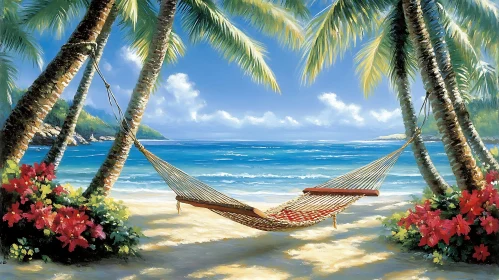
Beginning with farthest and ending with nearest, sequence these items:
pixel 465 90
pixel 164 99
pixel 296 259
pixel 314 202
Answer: pixel 164 99 < pixel 465 90 < pixel 314 202 < pixel 296 259

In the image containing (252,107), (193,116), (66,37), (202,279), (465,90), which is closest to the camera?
(202,279)

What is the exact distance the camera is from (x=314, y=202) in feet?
9.35

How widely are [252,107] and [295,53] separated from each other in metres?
2.26

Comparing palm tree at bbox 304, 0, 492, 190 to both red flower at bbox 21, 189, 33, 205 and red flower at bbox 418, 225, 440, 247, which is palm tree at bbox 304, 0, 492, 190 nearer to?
red flower at bbox 418, 225, 440, 247

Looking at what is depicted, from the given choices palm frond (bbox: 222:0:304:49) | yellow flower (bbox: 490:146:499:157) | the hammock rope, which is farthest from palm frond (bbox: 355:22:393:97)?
yellow flower (bbox: 490:146:499:157)

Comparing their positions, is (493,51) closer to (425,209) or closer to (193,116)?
(425,209)

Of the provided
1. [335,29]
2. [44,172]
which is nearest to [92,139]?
[44,172]

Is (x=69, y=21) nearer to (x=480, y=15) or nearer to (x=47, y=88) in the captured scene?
(x=47, y=88)

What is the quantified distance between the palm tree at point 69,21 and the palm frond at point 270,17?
2.11 ft

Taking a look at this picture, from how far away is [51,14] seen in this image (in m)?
2.41

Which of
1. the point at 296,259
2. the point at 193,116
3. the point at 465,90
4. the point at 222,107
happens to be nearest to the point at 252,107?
the point at 222,107

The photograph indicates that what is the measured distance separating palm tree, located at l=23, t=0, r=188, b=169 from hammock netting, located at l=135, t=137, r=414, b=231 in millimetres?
562

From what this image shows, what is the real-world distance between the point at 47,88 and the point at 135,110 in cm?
48

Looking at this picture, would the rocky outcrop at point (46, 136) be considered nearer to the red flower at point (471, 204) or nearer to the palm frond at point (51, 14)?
the palm frond at point (51, 14)
